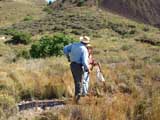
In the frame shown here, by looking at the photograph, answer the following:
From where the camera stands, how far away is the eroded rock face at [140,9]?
18828 mm

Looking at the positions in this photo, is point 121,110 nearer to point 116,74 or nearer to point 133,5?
point 116,74

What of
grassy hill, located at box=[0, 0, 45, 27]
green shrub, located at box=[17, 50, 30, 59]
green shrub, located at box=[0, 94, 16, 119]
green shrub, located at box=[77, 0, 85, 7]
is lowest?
grassy hill, located at box=[0, 0, 45, 27]

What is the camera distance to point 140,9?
19.6 meters

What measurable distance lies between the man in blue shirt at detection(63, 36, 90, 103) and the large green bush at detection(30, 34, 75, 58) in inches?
A: 600

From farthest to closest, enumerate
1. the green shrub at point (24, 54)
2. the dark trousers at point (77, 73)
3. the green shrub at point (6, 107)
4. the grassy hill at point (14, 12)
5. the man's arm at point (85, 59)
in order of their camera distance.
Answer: the grassy hill at point (14, 12) → the green shrub at point (24, 54) → the dark trousers at point (77, 73) → the man's arm at point (85, 59) → the green shrub at point (6, 107)

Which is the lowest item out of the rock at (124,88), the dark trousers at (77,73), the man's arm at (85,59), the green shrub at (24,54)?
the green shrub at (24,54)

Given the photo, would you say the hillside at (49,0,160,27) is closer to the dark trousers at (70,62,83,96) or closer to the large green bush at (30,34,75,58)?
the large green bush at (30,34,75,58)

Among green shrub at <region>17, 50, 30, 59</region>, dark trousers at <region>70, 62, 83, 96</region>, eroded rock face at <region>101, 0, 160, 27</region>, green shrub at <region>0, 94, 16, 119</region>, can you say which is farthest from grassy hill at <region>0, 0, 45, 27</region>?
green shrub at <region>0, 94, 16, 119</region>

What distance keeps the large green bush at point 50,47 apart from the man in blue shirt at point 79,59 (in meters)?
15.2

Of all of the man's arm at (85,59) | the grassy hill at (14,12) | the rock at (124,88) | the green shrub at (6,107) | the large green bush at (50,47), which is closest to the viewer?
the green shrub at (6,107)

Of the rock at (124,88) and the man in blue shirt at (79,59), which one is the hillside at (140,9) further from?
the man in blue shirt at (79,59)

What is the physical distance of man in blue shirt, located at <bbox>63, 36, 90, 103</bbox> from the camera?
10.5m

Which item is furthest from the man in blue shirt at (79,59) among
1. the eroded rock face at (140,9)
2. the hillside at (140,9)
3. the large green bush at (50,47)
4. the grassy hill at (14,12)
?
the grassy hill at (14,12)

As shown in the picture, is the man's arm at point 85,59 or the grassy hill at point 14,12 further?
the grassy hill at point 14,12
